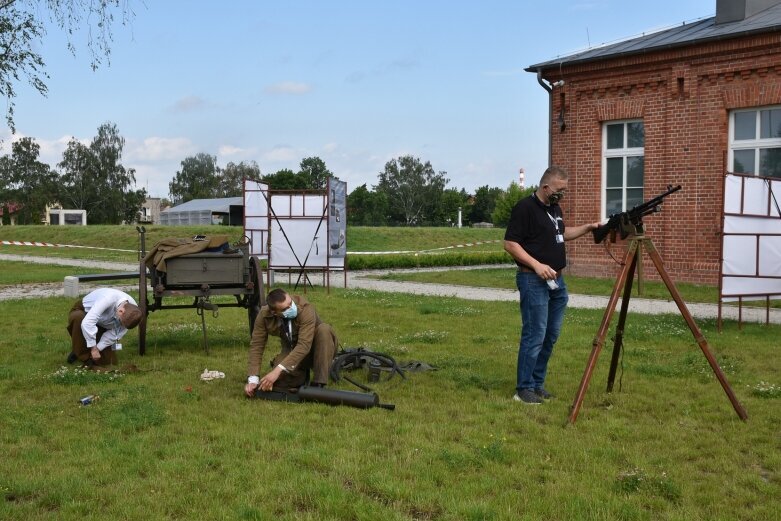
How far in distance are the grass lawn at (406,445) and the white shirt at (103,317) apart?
422 millimetres

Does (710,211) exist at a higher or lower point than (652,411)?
higher

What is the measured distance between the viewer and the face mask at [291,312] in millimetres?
6530

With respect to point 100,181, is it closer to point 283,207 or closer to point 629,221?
point 283,207

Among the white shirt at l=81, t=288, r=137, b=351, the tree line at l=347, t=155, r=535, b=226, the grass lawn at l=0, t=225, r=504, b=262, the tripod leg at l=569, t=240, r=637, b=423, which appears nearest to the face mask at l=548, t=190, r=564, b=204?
the tripod leg at l=569, t=240, r=637, b=423

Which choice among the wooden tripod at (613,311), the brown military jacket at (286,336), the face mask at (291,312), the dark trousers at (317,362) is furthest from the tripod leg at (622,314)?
the face mask at (291,312)

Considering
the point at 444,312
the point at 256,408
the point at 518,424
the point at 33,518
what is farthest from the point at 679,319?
the point at 33,518

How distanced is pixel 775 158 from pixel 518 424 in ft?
43.0

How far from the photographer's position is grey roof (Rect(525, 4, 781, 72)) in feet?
52.3

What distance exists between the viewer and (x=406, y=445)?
515 cm

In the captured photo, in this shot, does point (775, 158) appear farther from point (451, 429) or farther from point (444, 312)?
point (451, 429)

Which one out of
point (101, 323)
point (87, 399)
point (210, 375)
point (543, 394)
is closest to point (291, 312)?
point (210, 375)

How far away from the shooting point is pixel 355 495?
4230 millimetres

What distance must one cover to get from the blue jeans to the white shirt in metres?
4.12

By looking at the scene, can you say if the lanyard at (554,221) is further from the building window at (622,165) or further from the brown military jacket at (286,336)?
the building window at (622,165)
